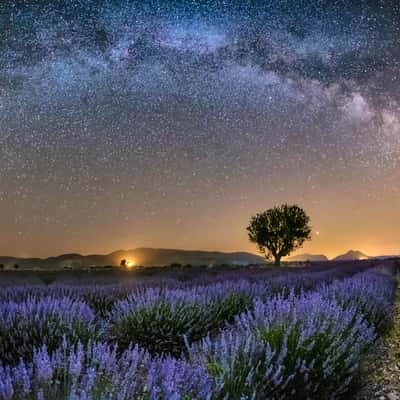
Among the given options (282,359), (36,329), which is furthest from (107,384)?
(36,329)

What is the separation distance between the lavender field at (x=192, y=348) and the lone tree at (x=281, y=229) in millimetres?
30247

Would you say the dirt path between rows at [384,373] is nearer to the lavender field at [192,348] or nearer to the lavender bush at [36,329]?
the lavender field at [192,348]

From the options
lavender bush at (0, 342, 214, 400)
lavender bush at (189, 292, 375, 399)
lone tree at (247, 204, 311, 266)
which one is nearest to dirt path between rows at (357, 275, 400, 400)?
lavender bush at (189, 292, 375, 399)

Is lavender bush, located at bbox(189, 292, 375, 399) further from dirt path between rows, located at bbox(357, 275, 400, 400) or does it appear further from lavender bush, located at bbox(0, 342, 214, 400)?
dirt path between rows, located at bbox(357, 275, 400, 400)

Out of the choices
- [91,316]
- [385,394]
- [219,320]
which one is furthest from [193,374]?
[219,320]

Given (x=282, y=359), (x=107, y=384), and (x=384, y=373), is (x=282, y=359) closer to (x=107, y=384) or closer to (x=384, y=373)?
(x=107, y=384)

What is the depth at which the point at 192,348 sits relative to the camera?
2.62 metres

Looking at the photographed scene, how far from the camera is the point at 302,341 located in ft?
9.91

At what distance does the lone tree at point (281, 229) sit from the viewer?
37.6 m

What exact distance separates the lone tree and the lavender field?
3025 cm

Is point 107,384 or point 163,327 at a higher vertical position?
point 107,384

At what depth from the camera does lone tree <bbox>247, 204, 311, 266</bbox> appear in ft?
123

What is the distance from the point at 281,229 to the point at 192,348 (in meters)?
35.6

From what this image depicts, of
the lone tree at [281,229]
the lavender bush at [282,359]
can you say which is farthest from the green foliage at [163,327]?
the lone tree at [281,229]
